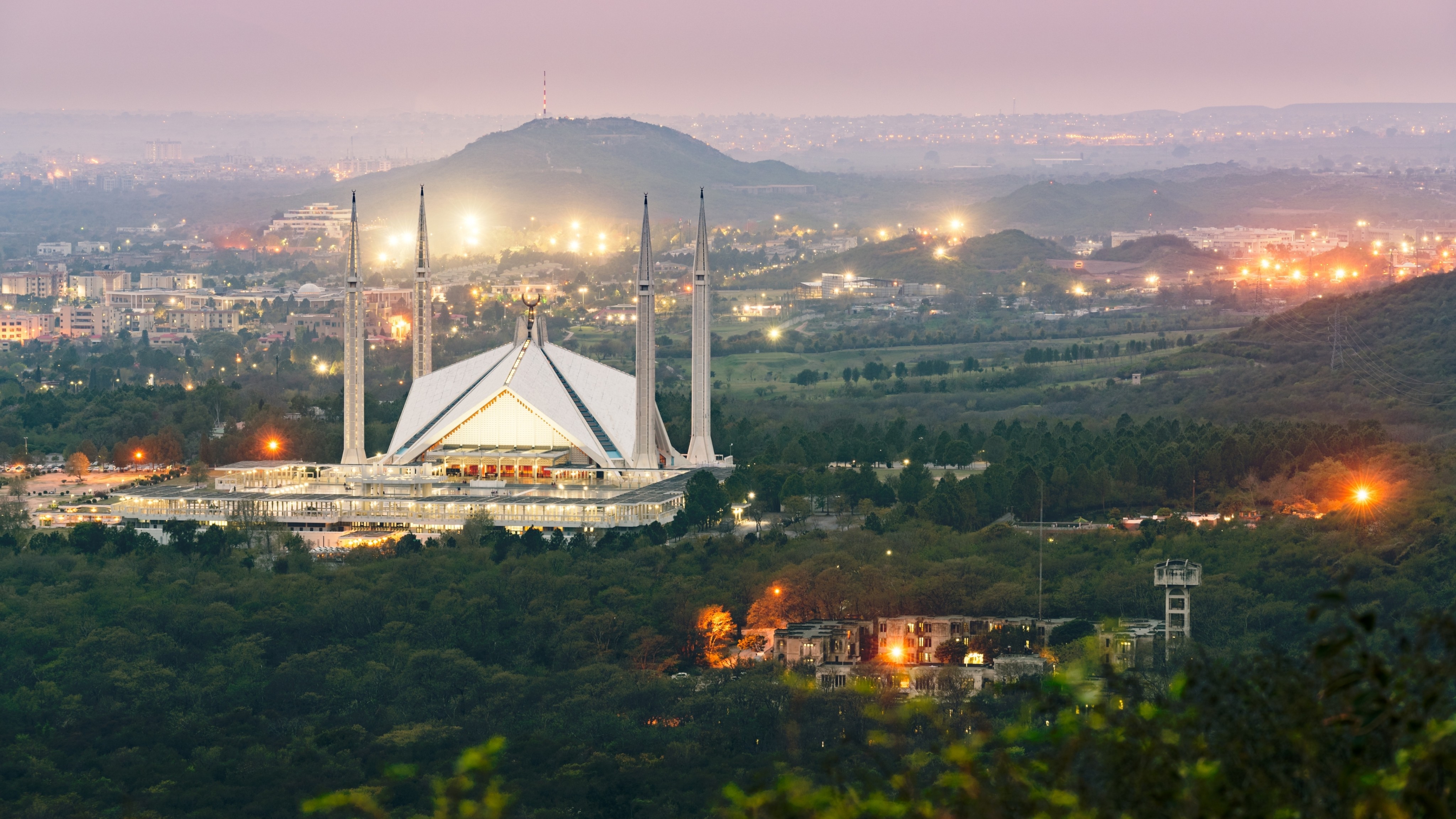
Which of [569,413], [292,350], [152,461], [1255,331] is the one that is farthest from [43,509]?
[1255,331]

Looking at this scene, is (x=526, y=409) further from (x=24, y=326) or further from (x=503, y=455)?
(x=24, y=326)

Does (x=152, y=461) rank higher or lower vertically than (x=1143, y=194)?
lower

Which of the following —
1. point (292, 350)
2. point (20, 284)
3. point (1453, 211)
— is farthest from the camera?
point (1453, 211)

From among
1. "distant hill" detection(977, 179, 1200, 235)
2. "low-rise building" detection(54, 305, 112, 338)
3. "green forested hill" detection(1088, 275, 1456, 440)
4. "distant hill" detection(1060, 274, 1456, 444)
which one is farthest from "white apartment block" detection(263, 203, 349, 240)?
"distant hill" detection(1060, 274, 1456, 444)

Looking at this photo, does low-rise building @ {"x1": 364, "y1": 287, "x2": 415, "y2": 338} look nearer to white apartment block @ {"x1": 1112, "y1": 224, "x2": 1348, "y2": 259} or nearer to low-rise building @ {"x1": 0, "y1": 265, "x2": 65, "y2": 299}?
low-rise building @ {"x1": 0, "y1": 265, "x2": 65, "y2": 299}

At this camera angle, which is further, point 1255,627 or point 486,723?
point 1255,627

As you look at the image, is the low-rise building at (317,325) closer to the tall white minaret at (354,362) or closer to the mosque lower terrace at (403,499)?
the tall white minaret at (354,362)

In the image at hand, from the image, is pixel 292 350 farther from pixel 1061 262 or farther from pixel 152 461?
pixel 1061 262
